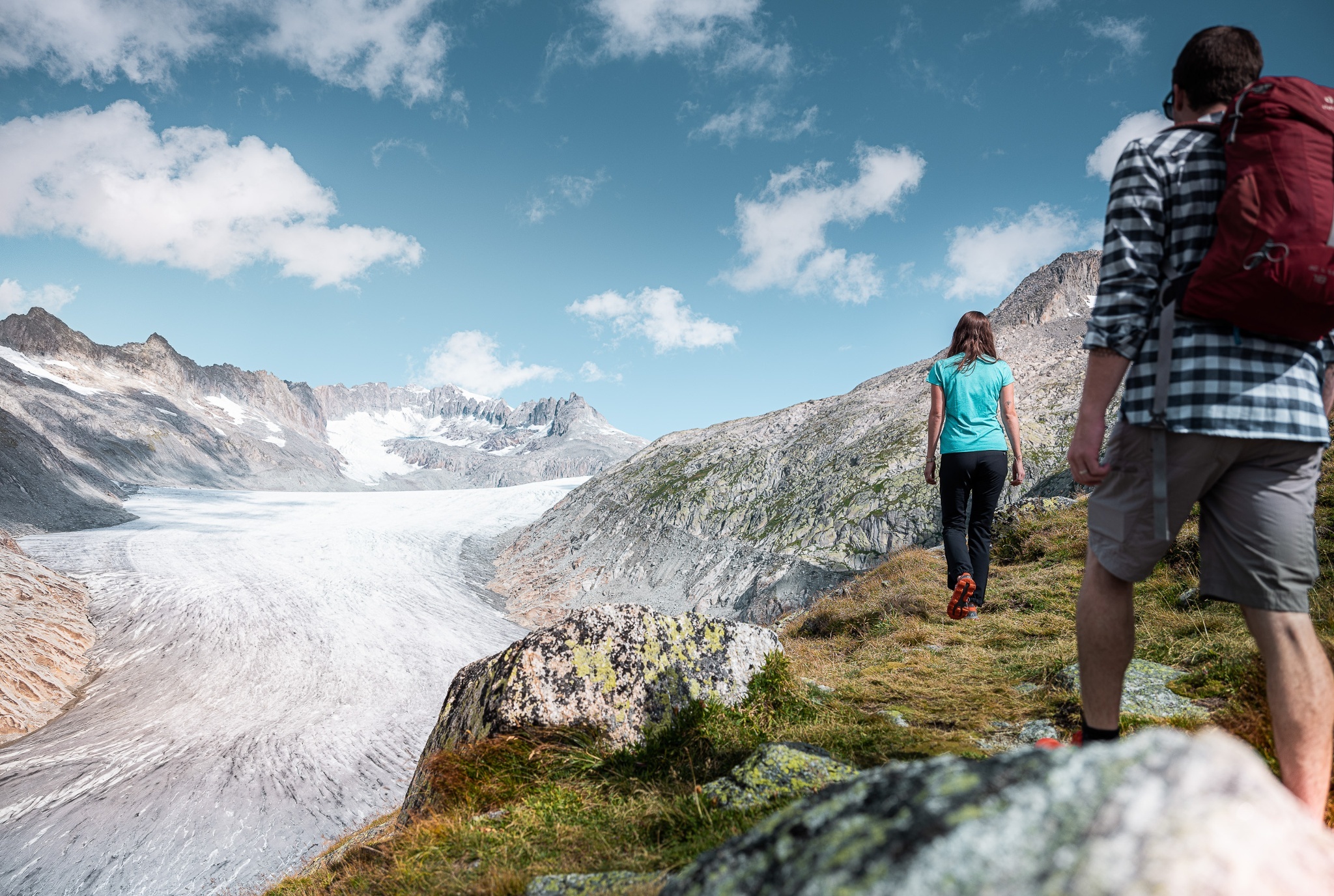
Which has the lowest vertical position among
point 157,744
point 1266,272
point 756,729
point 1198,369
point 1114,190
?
point 157,744

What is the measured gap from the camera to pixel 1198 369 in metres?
2.44

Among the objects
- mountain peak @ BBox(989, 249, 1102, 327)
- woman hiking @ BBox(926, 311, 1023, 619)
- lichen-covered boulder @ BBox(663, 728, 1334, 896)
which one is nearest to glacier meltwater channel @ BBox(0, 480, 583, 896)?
woman hiking @ BBox(926, 311, 1023, 619)

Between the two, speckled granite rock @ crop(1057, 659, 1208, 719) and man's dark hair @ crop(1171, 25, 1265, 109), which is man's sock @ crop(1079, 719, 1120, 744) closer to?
speckled granite rock @ crop(1057, 659, 1208, 719)

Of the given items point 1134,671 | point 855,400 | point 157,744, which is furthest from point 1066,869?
point 855,400

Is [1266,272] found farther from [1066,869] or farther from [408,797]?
[408,797]

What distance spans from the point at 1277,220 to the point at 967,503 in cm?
503

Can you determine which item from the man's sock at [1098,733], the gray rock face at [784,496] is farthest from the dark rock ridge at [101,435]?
the man's sock at [1098,733]

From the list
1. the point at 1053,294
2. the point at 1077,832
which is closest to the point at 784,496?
the point at 1053,294

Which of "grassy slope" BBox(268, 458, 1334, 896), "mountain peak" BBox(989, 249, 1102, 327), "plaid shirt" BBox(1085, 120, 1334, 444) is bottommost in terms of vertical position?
"grassy slope" BBox(268, 458, 1334, 896)

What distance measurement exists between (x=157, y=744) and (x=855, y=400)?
123ft

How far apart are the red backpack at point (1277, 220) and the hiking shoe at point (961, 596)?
18.0 feet

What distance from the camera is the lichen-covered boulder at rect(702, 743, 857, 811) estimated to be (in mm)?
3312

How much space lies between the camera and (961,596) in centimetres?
738

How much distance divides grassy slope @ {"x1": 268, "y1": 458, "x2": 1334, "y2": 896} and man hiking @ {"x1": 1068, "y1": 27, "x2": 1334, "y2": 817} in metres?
1.08
